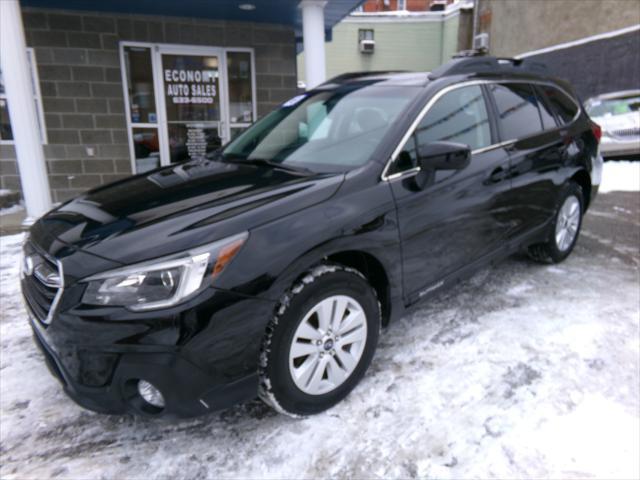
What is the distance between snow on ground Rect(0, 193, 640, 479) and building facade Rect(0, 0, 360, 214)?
197 inches

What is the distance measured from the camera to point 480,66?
3488 mm

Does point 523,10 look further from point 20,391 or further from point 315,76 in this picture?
point 20,391

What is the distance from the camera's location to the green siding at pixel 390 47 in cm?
2830

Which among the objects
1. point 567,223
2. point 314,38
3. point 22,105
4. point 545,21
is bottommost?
point 567,223

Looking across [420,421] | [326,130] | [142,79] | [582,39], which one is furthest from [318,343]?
[582,39]

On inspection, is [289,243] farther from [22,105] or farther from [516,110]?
[22,105]

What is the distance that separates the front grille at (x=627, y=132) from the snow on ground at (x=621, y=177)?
560 millimetres

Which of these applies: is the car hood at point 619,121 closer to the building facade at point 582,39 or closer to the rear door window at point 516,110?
the building facade at point 582,39

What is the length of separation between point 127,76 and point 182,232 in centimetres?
665

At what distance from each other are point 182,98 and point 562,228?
6.20 meters

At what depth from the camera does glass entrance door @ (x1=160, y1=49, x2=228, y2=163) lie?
25.9 ft

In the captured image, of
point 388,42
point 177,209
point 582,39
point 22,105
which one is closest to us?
point 177,209

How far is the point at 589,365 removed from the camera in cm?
281

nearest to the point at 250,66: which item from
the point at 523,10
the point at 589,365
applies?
the point at 589,365
